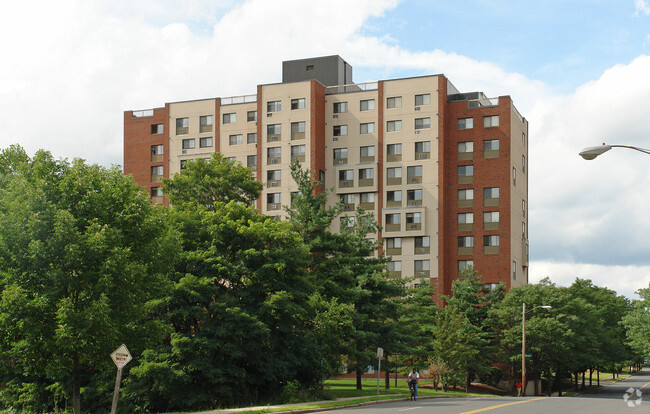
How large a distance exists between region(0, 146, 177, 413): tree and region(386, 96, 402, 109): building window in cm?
5627

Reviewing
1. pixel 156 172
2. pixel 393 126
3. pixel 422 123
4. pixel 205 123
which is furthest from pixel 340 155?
pixel 156 172

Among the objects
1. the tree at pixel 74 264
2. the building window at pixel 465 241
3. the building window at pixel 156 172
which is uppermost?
the building window at pixel 156 172

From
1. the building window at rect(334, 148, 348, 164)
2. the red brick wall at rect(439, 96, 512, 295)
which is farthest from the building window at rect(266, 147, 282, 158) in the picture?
the red brick wall at rect(439, 96, 512, 295)

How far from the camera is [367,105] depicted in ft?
277

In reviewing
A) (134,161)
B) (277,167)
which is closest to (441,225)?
(277,167)

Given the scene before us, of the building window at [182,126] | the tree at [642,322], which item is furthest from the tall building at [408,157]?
the tree at [642,322]

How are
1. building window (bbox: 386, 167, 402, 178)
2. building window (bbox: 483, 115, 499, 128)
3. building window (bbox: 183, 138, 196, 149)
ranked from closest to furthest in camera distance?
building window (bbox: 483, 115, 499, 128)
building window (bbox: 386, 167, 402, 178)
building window (bbox: 183, 138, 196, 149)

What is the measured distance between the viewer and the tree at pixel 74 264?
25.7m

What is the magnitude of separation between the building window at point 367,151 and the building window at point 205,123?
730 inches

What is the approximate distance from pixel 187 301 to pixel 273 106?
170 ft

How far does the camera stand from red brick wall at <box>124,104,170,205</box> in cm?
9119

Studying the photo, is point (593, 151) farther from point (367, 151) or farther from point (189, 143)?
point (189, 143)

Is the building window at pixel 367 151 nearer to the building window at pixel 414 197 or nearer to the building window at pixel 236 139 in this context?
the building window at pixel 414 197

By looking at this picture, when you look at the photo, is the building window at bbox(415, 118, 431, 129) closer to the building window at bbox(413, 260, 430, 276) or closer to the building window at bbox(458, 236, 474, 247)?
the building window at bbox(458, 236, 474, 247)
